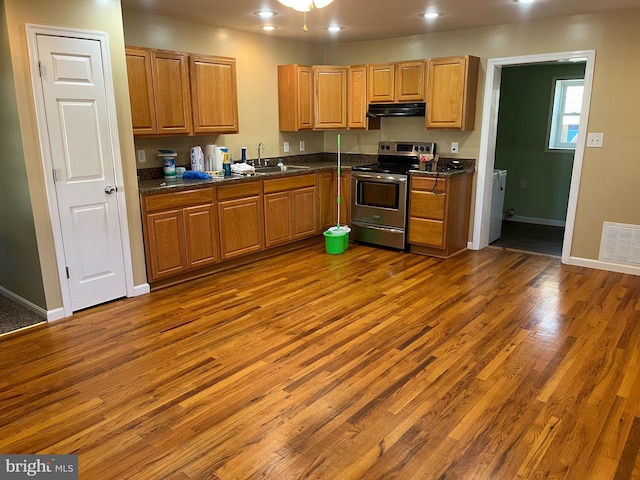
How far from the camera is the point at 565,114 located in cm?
648

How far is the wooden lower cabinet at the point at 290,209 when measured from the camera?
508 centimetres

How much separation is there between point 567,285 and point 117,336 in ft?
12.2

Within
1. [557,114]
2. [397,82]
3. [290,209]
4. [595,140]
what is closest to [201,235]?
[290,209]

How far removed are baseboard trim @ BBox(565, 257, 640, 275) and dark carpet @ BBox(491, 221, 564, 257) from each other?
1.16ft

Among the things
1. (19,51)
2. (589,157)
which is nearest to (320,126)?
(589,157)

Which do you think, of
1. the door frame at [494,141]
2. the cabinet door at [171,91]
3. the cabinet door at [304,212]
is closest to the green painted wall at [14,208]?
the cabinet door at [171,91]

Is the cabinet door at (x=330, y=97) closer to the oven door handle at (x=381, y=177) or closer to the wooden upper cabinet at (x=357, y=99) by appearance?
the wooden upper cabinet at (x=357, y=99)

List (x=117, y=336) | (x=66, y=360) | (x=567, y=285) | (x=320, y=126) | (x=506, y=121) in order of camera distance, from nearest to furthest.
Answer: (x=66, y=360), (x=117, y=336), (x=567, y=285), (x=320, y=126), (x=506, y=121)

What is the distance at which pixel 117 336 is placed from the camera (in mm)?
3336

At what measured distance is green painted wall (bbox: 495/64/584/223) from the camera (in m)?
6.52

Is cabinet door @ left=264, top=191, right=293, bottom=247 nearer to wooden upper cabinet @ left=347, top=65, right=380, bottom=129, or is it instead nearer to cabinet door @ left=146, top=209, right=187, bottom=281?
cabinet door @ left=146, top=209, right=187, bottom=281

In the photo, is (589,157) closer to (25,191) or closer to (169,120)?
(169,120)

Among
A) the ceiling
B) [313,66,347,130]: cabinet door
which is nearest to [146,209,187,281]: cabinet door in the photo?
the ceiling

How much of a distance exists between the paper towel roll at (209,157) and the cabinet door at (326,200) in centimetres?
131
